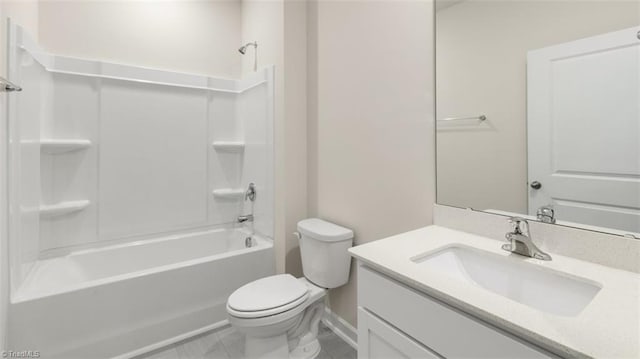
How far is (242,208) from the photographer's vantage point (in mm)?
2828

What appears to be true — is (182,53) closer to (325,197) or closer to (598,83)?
(325,197)

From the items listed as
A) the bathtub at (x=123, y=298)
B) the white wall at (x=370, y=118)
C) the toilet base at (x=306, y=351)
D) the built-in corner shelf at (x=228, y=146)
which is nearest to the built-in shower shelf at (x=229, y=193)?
the built-in corner shelf at (x=228, y=146)

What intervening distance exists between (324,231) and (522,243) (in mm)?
1065

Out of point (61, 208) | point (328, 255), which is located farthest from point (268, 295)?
point (61, 208)

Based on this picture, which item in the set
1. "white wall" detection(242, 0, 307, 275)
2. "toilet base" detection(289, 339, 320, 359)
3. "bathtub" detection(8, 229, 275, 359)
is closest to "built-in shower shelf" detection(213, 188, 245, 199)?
"bathtub" detection(8, 229, 275, 359)

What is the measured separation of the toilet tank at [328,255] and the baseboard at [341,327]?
0.34 metres

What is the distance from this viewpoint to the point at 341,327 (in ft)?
6.43

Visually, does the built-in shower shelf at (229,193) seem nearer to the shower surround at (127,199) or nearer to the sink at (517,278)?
the shower surround at (127,199)

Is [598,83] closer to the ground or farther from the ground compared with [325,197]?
farther from the ground

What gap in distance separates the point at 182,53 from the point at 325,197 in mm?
1873

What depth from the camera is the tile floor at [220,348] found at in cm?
174

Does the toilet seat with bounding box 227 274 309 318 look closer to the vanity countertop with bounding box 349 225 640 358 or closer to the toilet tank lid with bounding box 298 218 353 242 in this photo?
the toilet tank lid with bounding box 298 218 353 242

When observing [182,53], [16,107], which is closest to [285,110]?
[182,53]

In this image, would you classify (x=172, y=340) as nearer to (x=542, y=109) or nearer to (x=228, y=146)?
(x=228, y=146)
